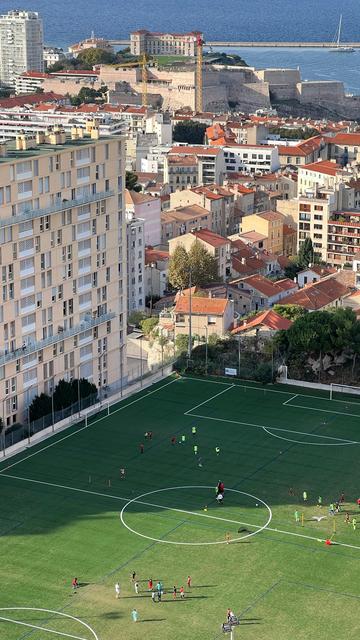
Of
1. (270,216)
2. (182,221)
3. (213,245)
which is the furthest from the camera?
(270,216)

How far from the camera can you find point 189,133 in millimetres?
153750

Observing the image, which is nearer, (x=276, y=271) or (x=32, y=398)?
(x=32, y=398)

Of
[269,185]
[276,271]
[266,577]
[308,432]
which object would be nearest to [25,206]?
[308,432]

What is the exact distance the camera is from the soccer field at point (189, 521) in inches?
1752

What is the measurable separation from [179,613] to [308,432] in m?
19.3

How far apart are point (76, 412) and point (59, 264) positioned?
6863 mm

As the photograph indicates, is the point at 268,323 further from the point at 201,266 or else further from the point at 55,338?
the point at 201,266

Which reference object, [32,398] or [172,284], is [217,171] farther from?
[32,398]

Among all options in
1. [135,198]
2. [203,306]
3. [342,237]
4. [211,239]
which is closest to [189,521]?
[203,306]

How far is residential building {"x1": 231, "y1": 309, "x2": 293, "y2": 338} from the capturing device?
73.3 meters

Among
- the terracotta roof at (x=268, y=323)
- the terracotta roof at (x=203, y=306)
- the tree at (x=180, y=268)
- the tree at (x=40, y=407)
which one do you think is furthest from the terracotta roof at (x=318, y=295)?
the tree at (x=40, y=407)

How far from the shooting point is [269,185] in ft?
406

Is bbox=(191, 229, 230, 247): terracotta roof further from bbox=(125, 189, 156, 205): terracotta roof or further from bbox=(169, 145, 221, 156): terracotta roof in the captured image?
bbox=(169, 145, 221, 156): terracotta roof

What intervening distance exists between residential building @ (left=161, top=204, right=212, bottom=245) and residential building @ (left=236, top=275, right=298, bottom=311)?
15.2 metres
